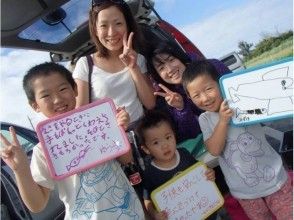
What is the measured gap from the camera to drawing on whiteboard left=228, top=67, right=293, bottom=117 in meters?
1.79

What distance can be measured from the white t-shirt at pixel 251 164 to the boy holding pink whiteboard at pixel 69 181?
0.55m

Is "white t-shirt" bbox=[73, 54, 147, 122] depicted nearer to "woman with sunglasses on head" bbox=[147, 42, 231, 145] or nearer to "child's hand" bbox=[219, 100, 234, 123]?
Answer: "woman with sunglasses on head" bbox=[147, 42, 231, 145]

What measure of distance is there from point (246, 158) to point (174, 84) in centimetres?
62

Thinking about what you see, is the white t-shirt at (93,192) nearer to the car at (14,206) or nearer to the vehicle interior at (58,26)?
the car at (14,206)

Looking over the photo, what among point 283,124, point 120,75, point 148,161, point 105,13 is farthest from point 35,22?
point 283,124

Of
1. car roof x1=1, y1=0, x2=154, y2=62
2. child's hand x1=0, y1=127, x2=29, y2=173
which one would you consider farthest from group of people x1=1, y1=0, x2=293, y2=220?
car roof x1=1, y1=0, x2=154, y2=62

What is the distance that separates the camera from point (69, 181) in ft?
5.59

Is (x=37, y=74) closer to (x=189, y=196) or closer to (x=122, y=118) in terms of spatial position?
(x=122, y=118)

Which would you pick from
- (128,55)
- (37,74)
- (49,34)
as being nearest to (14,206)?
(37,74)

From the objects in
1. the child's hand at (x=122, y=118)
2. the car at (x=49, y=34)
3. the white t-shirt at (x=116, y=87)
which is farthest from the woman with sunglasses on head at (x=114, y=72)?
the child's hand at (x=122, y=118)

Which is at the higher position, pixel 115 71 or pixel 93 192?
pixel 115 71

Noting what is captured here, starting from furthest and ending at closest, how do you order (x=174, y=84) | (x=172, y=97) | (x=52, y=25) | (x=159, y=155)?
(x=52, y=25) < (x=174, y=84) < (x=172, y=97) < (x=159, y=155)

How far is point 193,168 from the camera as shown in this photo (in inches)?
78.7

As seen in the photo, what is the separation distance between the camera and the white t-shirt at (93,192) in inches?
65.2
